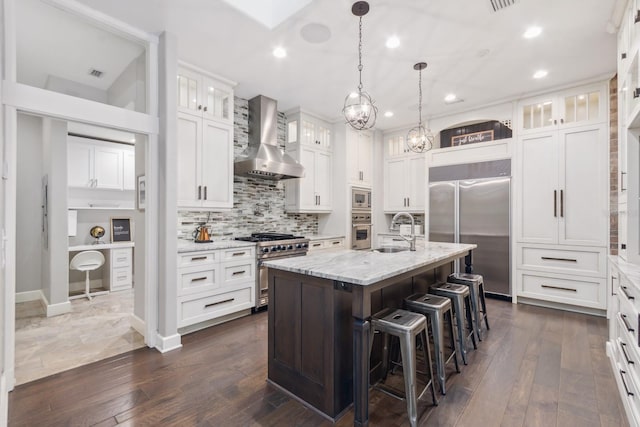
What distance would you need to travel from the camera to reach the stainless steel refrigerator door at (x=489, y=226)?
4.30 metres

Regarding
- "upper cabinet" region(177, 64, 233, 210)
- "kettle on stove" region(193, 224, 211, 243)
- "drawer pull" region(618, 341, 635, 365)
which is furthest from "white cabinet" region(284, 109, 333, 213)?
"drawer pull" region(618, 341, 635, 365)

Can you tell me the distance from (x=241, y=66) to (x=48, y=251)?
336 centimetres

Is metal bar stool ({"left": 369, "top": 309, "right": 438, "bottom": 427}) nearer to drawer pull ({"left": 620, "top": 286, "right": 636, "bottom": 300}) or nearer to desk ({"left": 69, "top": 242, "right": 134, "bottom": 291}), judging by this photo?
drawer pull ({"left": 620, "top": 286, "right": 636, "bottom": 300})

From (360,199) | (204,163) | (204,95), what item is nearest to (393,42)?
(204,95)

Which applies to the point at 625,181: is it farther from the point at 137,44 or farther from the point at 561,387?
the point at 137,44

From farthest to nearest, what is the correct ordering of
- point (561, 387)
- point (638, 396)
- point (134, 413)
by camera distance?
point (561, 387) → point (134, 413) → point (638, 396)

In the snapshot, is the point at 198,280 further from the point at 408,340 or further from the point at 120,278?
the point at 120,278

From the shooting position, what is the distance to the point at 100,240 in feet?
17.0

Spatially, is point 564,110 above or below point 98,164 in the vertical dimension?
above

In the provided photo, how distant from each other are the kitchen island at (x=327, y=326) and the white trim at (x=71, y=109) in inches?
74.0

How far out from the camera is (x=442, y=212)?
4.84 metres

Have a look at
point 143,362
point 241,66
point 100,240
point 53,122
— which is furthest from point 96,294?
point 241,66

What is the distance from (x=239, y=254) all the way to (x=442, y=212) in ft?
10.5

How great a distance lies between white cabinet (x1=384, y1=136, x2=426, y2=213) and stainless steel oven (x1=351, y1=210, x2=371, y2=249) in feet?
1.95
